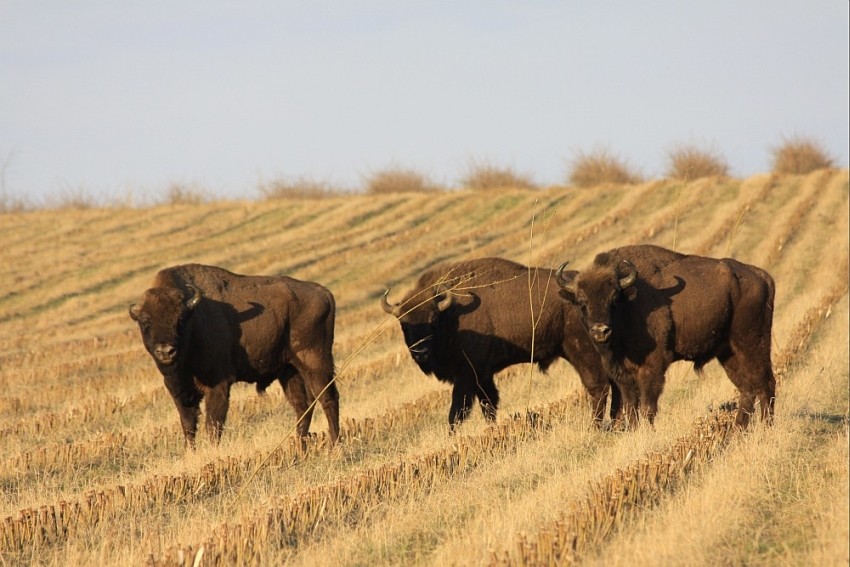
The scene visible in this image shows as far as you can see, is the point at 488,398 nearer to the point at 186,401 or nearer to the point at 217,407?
the point at 217,407

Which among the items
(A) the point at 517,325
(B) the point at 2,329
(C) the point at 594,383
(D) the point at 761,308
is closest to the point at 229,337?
(A) the point at 517,325

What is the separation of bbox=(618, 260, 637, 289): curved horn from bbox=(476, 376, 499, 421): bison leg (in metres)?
2.32

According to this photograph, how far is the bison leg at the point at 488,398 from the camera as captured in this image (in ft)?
44.1

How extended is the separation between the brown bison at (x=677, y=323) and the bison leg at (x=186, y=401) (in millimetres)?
4564

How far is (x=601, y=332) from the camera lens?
11914 millimetres

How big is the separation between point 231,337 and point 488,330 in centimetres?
321

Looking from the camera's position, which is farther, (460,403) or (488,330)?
(488,330)

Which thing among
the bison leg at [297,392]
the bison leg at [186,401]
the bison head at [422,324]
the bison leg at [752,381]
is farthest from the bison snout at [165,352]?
the bison leg at [752,381]

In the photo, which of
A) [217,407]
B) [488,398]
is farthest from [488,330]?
[217,407]

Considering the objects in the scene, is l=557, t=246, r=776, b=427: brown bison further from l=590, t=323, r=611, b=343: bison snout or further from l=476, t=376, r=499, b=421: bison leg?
l=476, t=376, r=499, b=421: bison leg

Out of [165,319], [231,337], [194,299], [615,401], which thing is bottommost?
[615,401]

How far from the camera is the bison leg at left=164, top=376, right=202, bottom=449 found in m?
12.6

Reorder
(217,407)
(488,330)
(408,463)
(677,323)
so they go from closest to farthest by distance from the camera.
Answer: (408,463) < (677,323) < (217,407) < (488,330)

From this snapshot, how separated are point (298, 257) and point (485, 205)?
9.06 meters
